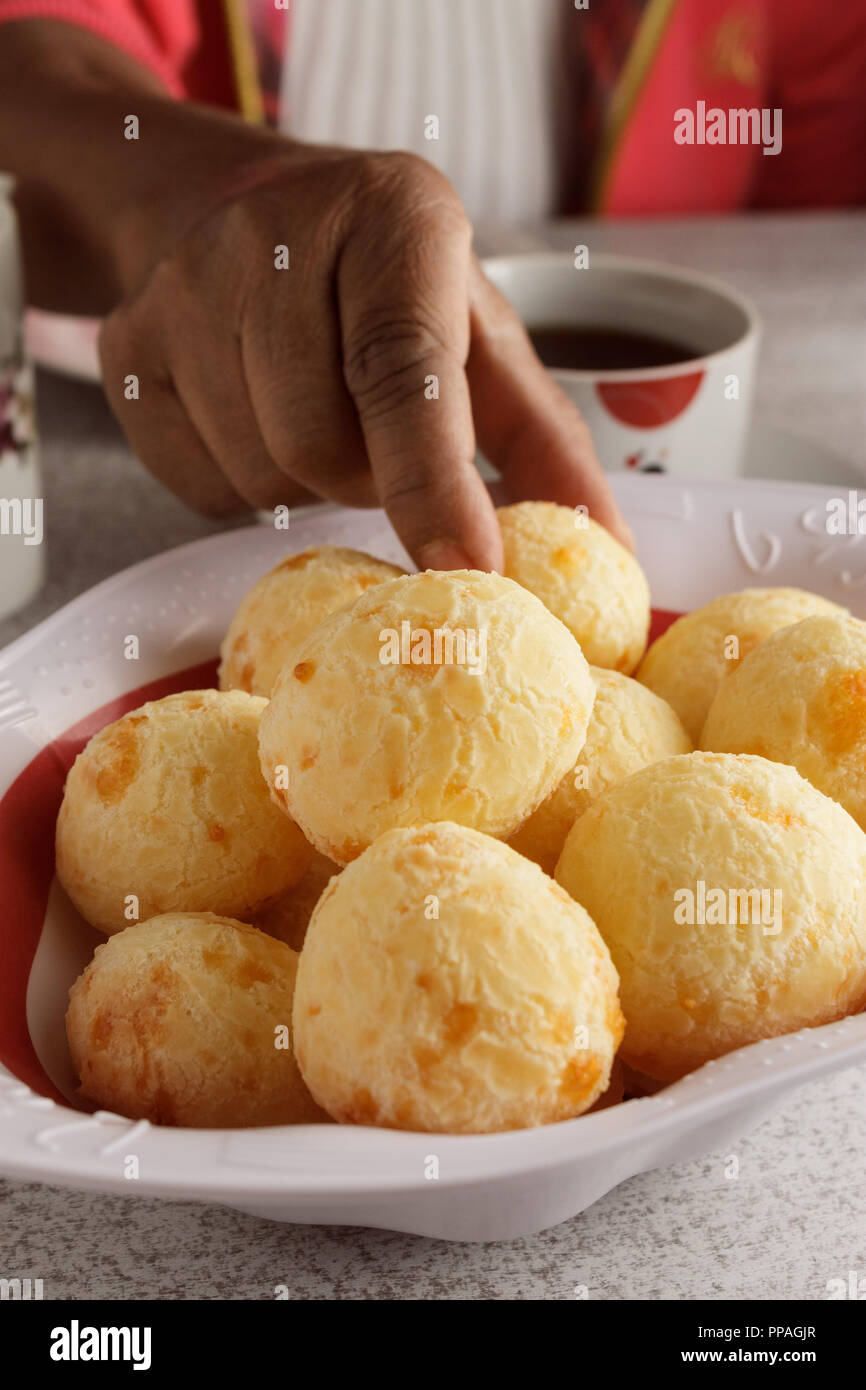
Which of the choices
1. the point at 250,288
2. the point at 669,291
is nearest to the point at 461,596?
the point at 250,288

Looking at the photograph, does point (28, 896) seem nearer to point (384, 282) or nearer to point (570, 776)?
point (570, 776)

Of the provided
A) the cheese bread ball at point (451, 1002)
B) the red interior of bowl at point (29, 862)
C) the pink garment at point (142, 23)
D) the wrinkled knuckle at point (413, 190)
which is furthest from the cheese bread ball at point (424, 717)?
the pink garment at point (142, 23)

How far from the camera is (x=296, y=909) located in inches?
25.0

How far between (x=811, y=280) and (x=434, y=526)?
1203 mm

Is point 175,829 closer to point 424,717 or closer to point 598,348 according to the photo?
point 424,717

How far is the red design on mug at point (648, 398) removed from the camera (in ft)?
3.03

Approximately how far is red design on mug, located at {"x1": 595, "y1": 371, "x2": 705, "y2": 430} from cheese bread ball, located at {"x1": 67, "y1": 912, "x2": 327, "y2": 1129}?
1.75 ft

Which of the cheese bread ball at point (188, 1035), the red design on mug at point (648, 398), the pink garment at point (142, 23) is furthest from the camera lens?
the pink garment at point (142, 23)

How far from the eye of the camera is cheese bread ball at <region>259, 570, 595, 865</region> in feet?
1.69

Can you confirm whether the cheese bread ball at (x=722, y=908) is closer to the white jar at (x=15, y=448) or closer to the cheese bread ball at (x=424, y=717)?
the cheese bread ball at (x=424, y=717)

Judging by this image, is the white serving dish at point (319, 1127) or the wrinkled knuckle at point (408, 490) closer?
the white serving dish at point (319, 1127)

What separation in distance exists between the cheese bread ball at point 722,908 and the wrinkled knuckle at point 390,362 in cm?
31

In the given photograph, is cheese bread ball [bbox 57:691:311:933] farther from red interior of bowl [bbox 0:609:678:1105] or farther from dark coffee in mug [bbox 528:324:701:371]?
dark coffee in mug [bbox 528:324:701:371]

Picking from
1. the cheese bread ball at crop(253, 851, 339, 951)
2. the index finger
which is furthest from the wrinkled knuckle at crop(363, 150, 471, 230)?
the cheese bread ball at crop(253, 851, 339, 951)
